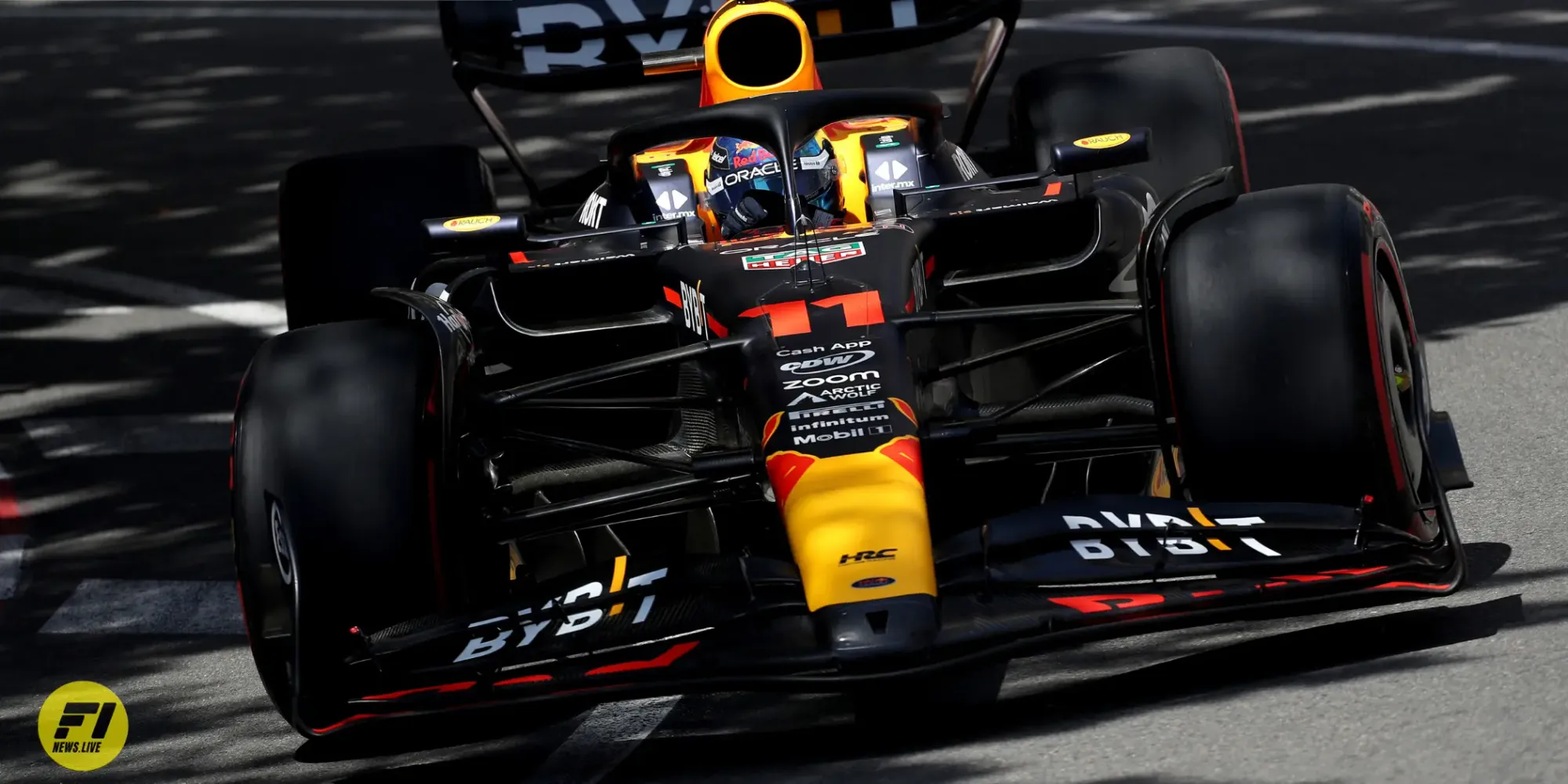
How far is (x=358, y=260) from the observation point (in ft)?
25.0

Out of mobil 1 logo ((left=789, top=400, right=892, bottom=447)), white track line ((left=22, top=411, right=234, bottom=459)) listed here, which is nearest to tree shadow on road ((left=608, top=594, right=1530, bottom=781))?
mobil 1 logo ((left=789, top=400, right=892, bottom=447))

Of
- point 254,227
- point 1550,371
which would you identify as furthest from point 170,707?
point 254,227

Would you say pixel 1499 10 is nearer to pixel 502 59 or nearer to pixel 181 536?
pixel 502 59

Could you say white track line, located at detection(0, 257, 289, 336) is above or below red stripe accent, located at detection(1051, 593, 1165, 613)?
below

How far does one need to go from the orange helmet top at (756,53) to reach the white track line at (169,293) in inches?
124

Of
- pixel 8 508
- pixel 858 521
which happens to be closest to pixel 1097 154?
pixel 858 521

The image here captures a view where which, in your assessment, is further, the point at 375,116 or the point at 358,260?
the point at 375,116

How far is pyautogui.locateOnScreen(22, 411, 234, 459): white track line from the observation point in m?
8.20

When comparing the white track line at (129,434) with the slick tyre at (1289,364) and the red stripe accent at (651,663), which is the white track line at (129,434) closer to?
the red stripe accent at (651,663)

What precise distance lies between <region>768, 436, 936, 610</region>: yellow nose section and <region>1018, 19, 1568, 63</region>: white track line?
8600mm

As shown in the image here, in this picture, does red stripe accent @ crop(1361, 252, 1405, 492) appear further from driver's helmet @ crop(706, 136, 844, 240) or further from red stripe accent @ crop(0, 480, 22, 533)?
red stripe accent @ crop(0, 480, 22, 533)

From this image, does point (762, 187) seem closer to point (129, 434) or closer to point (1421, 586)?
point (1421, 586)

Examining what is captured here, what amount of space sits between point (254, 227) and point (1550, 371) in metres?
7.16

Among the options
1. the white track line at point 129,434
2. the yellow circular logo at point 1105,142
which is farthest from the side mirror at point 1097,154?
the white track line at point 129,434
